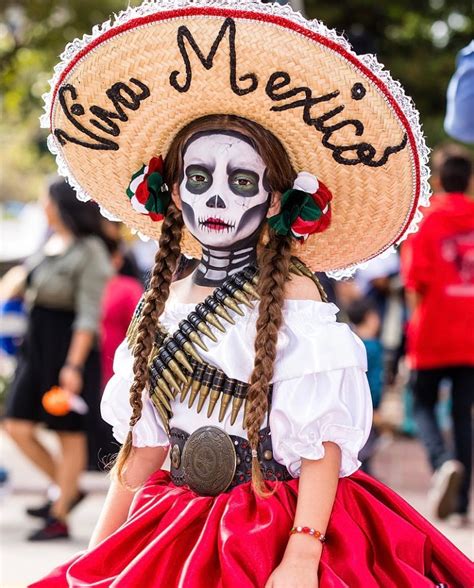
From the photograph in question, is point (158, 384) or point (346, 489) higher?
point (158, 384)

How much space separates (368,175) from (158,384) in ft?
2.49

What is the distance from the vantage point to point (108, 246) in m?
6.84

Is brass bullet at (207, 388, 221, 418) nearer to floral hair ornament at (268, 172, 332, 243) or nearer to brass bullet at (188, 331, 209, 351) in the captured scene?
brass bullet at (188, 331, 209, 351)

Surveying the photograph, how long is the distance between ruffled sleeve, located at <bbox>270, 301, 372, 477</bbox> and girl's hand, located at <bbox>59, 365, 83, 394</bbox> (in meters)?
3.43

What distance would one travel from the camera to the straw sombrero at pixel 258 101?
2840 millimetres

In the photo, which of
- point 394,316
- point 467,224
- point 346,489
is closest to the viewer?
point 346,489

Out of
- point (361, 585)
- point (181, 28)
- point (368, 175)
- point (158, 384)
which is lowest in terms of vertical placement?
point (361, 585)

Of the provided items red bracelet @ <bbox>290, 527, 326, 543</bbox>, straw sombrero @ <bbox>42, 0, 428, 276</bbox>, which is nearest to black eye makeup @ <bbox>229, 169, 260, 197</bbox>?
straw sombrero @ <bbox>42, 0, 428, 276</bbox>

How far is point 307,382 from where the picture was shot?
2.84m

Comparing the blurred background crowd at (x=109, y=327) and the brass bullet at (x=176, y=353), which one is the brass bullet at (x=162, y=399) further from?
the blurred background crowd at (x=109, y=327)

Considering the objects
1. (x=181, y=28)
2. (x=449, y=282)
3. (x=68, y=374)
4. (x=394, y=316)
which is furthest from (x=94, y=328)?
(x=394, y=316)

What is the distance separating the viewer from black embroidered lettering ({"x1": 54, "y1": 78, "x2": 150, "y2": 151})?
3053mm

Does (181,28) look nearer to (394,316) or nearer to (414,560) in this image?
(414,560)

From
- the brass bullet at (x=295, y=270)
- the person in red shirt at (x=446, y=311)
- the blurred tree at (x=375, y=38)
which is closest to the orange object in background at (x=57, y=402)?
the person in red shirt at (x=446, y=311)
